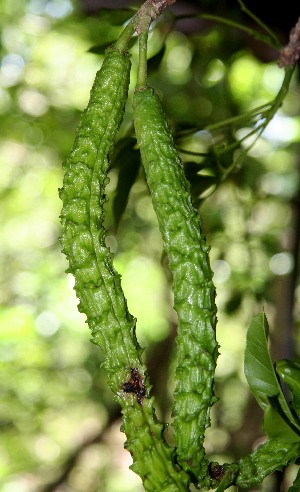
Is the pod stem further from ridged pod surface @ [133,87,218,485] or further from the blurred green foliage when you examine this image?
the blurred green foliage

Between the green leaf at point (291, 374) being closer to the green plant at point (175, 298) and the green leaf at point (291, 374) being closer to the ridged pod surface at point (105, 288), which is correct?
the green plant at point (175, 298)

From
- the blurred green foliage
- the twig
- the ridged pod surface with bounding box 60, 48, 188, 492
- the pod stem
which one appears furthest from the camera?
the blurred green foliage

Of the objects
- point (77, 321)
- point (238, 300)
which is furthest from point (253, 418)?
point (77, 321)

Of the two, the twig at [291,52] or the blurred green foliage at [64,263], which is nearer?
the twig at [291,52]

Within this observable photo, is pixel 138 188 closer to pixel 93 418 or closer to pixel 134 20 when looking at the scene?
pixel 93 418

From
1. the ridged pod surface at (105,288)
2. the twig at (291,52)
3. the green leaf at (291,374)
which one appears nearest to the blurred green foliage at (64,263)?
the twig at (291,52)

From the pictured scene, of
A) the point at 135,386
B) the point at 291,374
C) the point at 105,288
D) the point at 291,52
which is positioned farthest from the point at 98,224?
the point at 291,52

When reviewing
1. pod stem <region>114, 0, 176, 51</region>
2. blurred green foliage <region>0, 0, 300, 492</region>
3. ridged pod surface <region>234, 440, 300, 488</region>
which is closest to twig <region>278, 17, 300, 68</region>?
pod stem <region>114, 0, 176, 51</region>

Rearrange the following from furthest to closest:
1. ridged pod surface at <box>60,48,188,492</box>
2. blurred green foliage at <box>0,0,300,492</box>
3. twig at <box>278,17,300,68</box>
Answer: blurred green foliage at <box>0,0,300,492</box> → twig at <box>278,17,300,68</box> → ridged pod surface at <box>60,48,188,492</box>
